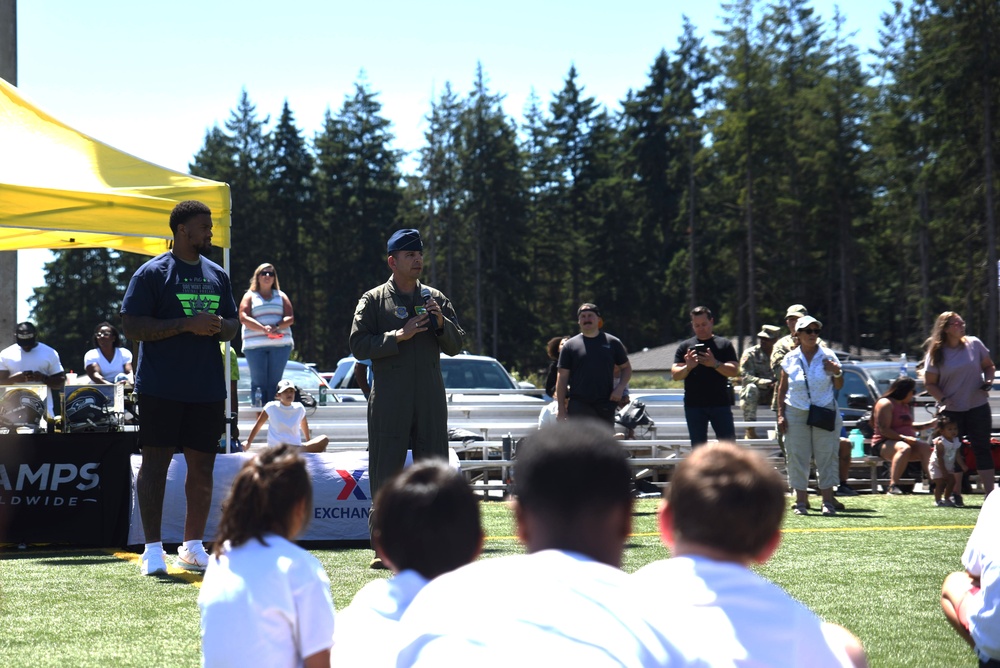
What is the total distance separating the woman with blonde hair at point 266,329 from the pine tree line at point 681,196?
118ft

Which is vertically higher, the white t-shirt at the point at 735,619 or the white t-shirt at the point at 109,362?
the white t-shirt at the point at 109,362

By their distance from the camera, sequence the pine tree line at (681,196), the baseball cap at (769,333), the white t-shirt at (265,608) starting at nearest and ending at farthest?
1. the white t-shirt at (265,608)
2. the baseball cap at (769,333)
3. the pine tree line at (681,196)

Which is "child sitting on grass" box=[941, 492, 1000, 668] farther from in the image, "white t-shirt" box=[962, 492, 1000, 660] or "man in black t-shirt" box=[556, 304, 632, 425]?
"man in black t-shirt" box=[556, 304, 632, 425]

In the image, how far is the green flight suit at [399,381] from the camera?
23.5 ft

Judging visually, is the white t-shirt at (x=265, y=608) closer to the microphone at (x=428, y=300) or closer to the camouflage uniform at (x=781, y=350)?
the microphone at (x=428, y=300)

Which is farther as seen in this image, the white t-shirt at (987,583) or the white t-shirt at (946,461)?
the white t-shirt at (946,461)

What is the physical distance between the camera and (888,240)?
6112 centimetres

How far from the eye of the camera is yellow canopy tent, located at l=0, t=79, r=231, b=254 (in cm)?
827

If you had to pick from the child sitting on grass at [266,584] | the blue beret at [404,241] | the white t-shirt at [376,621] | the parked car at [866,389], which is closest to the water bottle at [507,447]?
the parked car at [866,389]

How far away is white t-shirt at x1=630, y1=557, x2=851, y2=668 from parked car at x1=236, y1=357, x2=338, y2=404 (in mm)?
13926

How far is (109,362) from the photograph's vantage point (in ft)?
45.4

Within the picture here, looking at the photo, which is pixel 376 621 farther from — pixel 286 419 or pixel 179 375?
pixel 286 419

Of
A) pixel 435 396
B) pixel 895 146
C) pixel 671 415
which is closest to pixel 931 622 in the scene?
pixel 435 396

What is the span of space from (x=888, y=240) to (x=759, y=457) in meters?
62.7
